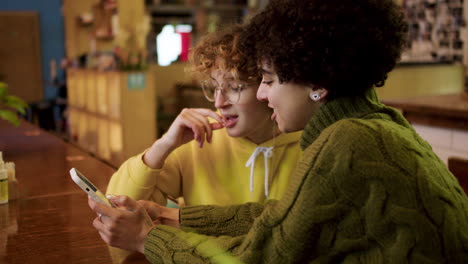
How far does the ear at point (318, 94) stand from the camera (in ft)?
3.04

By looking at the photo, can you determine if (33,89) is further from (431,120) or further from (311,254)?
(311,254)

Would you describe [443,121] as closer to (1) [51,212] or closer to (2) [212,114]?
(2) [212,114]

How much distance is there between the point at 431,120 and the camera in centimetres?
295

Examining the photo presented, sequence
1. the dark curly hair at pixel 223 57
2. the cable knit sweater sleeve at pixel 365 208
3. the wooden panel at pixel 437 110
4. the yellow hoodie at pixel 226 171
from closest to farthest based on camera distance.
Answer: the cable knit sweater sleeve at pixel 365 208
the dark curly hair at pixel 223 57
the yellow hoodie at pixel 226 171
the wooden panel at pixel 437 110

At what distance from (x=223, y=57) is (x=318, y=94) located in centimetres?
54

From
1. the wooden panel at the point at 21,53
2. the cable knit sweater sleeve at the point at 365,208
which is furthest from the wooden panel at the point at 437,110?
the wooden panel at the point at 21,53

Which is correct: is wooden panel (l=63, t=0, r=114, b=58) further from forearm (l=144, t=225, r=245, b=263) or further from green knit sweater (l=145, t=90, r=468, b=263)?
green knit sweater (l=145, t=90, r=468, b=263)

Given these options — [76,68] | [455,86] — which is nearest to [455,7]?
[455,86]

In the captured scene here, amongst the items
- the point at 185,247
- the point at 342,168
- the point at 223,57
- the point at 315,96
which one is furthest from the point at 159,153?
the point at 342,168

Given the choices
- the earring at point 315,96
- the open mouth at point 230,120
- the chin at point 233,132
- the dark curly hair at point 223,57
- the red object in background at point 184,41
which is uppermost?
the red object in background at point 184,41

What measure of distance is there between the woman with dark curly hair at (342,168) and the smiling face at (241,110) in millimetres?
403

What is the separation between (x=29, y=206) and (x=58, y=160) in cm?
66

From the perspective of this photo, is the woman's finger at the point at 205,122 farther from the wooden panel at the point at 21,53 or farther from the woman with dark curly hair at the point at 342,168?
the wooden panel at the point at 21,53

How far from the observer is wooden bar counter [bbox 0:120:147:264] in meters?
1.04
